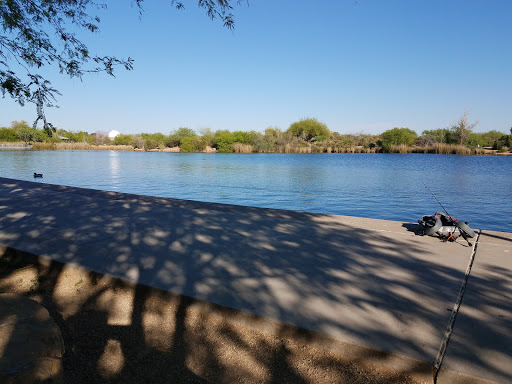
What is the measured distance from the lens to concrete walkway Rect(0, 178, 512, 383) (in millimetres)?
2291

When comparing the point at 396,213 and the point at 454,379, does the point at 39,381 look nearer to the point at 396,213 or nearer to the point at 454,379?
the point at 454,379

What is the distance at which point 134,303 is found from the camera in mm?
3111

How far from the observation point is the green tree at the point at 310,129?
11356 centimetres

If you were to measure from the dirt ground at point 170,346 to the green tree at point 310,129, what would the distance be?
11216cm

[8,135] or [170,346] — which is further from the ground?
[8,135]

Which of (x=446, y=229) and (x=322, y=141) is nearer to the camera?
(x=446, y=229)

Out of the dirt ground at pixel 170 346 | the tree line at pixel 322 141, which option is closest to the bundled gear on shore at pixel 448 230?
the dirt ground at pixel 170 346

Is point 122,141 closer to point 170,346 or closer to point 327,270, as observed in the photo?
point 327,270

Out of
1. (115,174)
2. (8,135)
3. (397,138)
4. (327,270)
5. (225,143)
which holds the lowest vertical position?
(115,174)

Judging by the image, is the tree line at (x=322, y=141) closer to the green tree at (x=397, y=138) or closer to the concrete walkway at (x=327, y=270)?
the green tree at (x=397, y=138)

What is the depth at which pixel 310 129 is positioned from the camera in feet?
375

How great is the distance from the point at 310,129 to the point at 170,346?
116 meters

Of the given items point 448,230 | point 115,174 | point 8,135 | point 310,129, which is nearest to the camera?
point 448,230

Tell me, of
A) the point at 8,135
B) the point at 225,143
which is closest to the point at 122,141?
the point at 8,135
